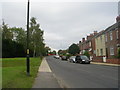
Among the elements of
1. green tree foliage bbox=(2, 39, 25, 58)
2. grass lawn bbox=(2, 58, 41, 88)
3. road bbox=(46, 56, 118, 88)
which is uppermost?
green tree foliage bbox=(2, 39, 25, 58)

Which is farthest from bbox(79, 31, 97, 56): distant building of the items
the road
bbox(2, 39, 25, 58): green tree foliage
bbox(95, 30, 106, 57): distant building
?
the road

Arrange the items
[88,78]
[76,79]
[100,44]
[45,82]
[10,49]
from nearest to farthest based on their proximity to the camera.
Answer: [45,82]
[76,79]
[88,78]
[100,44]
[10,49]

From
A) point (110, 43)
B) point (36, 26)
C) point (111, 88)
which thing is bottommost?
point (111, 88)

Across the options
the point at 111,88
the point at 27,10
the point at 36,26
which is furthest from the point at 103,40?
the point at 111,88

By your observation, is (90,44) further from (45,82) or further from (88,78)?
(45,82)

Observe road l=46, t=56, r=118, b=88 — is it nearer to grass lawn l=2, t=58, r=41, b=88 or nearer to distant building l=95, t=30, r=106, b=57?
grass lawn l=2, t=58, r=41, b=88

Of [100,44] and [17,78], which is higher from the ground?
[100,44]

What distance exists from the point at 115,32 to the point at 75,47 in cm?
4546

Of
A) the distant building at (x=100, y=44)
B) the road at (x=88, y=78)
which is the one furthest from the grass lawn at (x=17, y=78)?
the distant building at (x=100, y=44)

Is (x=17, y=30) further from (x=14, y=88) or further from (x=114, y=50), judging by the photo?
(x=14, y=88)

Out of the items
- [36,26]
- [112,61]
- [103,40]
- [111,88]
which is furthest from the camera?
[36,26]

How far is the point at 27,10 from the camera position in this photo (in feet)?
44.9

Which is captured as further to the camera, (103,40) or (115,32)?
(103,40)

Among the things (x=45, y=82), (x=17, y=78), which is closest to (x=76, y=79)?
(x=45, y=82)
